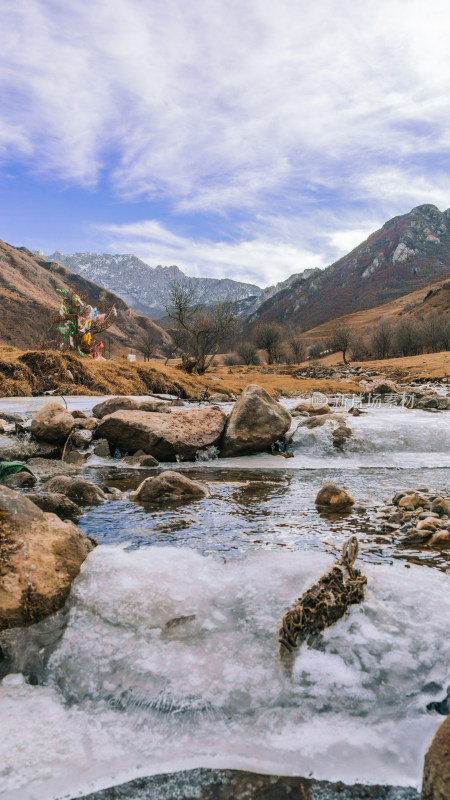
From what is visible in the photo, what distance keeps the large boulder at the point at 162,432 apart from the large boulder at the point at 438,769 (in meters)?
8.28

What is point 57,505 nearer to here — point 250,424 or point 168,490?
point 168,490

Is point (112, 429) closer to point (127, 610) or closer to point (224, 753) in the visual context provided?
point (127, 610)

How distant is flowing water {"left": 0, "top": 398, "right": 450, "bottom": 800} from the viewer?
7.75 ft

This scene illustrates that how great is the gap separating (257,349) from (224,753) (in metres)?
83.3

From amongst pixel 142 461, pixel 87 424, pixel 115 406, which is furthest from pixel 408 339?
pixel 142 461

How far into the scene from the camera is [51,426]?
398 inches

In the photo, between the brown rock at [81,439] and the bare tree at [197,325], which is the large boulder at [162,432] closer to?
the brown rock at [81,439]

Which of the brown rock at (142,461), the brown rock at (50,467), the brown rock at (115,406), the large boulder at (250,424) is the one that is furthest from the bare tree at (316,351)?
the brown rock at (50,467)

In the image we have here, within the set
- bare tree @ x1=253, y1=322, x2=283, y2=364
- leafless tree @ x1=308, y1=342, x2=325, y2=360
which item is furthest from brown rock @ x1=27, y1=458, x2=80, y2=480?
leafless tree @ x1=308, y1=342, x2=325, y2=360

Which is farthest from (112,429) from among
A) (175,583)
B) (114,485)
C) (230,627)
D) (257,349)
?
(257,349)

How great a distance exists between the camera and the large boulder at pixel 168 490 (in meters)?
6.77

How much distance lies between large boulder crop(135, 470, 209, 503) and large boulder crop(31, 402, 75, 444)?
3.99 meters

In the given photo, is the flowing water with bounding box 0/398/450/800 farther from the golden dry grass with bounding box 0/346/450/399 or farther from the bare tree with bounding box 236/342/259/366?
the bare tree with bounding box 236/342/259/366

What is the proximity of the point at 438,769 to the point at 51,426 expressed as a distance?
9533 mm
